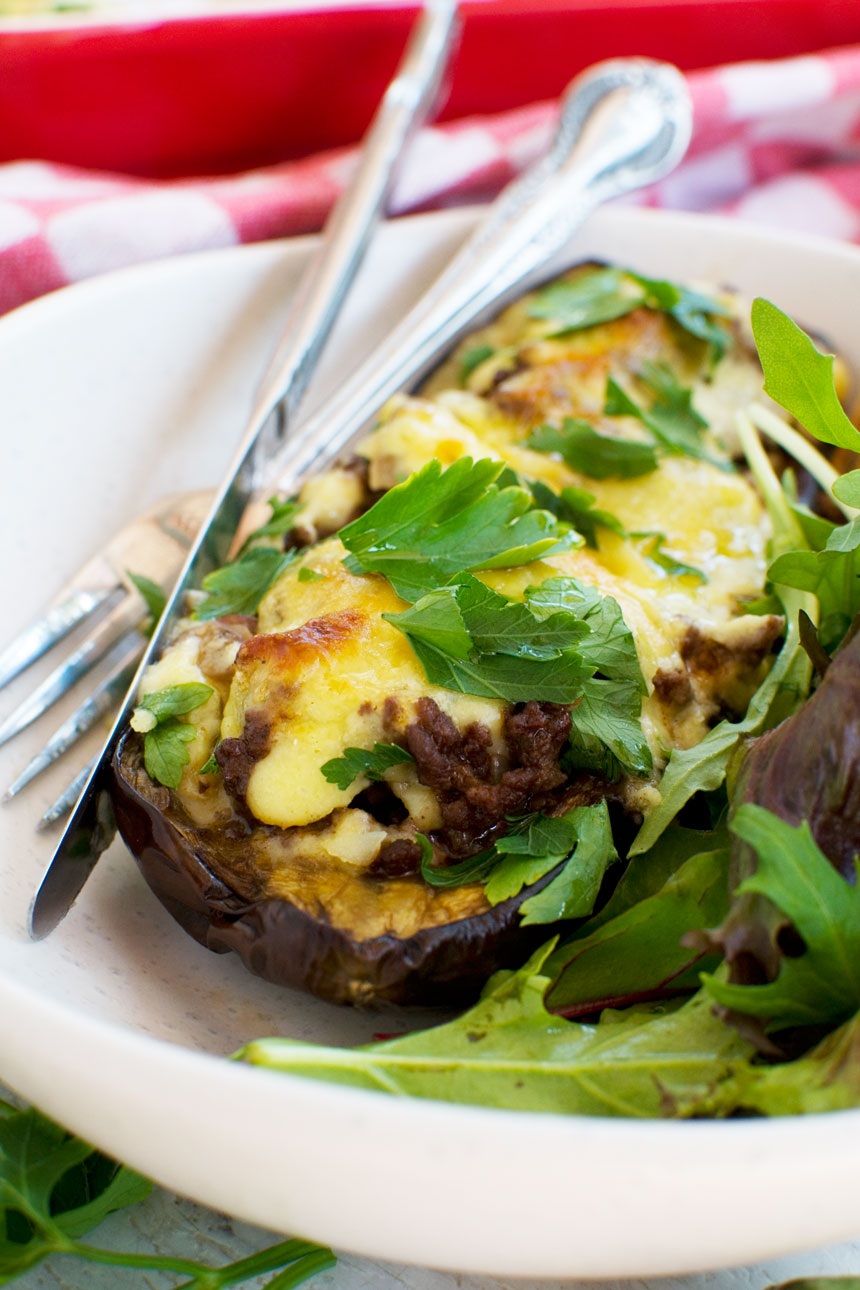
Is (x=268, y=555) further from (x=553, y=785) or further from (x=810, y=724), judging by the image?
(x=810, y=724)

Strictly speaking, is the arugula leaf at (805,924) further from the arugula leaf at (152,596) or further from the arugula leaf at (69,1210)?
the arugula leaf at (152,596)

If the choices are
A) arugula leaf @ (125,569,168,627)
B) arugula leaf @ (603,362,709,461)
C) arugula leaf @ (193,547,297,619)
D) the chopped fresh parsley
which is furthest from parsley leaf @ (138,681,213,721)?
arugula leaf @ (603,362,709,461)

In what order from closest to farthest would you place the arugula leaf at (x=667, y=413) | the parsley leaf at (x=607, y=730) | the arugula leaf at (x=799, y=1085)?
the arugula leaf at (x=799, y=1085) → the parsley leaf at (x=607, y=730) → the arugula leaf at (x=667, y=413)

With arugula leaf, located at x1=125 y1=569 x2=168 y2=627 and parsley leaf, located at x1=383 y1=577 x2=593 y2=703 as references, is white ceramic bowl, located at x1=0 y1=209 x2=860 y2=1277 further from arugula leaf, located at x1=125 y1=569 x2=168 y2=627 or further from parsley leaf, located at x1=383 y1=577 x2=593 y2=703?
parsley leaf, located at x1=383 y1=577 x2=593 y2=703

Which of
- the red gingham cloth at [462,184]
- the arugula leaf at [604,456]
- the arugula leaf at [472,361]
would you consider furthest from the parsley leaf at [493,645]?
the red gingham cloth at [462,184]

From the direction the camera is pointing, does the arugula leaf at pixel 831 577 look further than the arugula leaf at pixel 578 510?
No

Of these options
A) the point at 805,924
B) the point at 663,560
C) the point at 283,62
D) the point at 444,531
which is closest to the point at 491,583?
the point at 444,531

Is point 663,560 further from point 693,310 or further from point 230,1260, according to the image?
point 230,1260
